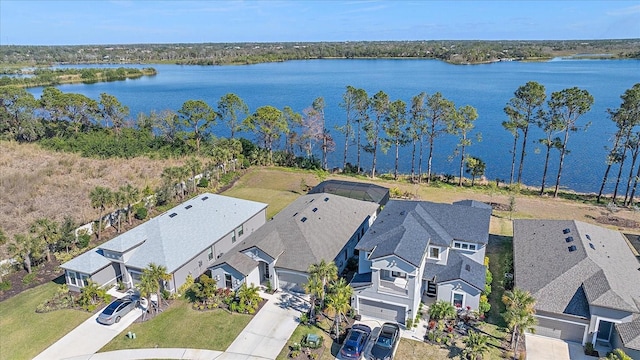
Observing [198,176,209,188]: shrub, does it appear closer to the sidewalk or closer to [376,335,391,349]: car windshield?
the sidewalk

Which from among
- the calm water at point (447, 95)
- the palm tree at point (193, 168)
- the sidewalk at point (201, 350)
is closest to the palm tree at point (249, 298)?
the sidewalk at point (201, 350)

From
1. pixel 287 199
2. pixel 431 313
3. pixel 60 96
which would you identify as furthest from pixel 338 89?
pixel 431 313

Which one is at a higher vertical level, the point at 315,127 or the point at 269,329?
the point at 315,127

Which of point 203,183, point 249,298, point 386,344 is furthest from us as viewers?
point 203,183

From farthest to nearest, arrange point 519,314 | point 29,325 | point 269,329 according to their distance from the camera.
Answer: point 29,325, point 269,329, point 519,314

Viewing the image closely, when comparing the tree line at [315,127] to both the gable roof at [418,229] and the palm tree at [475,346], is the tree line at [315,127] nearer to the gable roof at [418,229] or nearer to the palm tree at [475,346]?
the gable roof at [418,229]

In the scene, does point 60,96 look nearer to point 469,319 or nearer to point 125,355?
point 125,355

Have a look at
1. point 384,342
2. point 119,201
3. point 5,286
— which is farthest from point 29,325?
point 384,342

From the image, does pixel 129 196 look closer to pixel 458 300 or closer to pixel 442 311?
pixel 442 311

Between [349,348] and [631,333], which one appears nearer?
[631,333]
